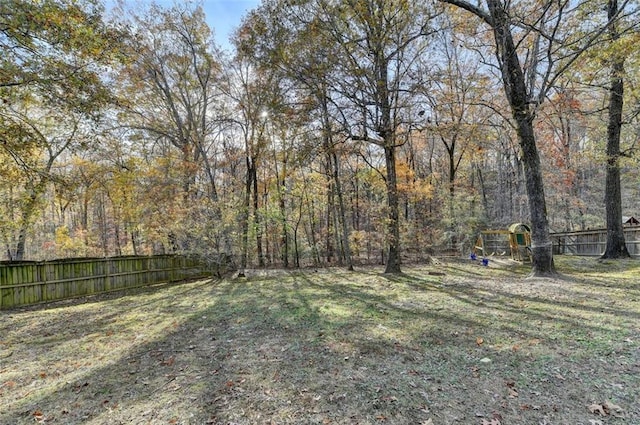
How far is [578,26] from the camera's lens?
276 inches

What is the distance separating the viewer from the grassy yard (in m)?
2.47

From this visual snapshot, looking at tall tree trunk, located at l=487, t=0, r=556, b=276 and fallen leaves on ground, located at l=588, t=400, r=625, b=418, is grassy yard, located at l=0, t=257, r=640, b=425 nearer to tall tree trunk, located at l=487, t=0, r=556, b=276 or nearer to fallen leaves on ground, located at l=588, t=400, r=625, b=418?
fallen leaves on ground, located at l=588, t=400, r=625, b=418

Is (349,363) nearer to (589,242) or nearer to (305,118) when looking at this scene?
(305,118)

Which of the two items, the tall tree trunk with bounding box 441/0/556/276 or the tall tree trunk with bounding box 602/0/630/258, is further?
the tall tree trunk with bounding box 602/0/630/258

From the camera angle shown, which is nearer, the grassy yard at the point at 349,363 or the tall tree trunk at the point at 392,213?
the grassy yard at the point at 349,363

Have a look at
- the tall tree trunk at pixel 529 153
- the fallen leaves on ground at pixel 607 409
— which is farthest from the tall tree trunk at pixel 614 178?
the fallen leaves on ground at pixel 607 409

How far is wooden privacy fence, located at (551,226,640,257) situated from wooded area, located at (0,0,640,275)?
1.19 meters

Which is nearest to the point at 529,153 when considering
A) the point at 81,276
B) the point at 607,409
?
the point at 607,409

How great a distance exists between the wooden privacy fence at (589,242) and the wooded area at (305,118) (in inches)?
46.7

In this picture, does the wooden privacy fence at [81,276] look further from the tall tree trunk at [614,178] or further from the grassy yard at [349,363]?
the tall tree trunk at [614,178]

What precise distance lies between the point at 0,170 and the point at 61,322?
3.82 metres

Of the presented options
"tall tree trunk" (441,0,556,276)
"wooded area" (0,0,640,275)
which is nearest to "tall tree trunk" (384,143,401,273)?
"wooded area" (0,0,640,275)

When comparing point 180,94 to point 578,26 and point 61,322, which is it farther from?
point 578,26

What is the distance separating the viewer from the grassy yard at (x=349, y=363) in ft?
8.10
